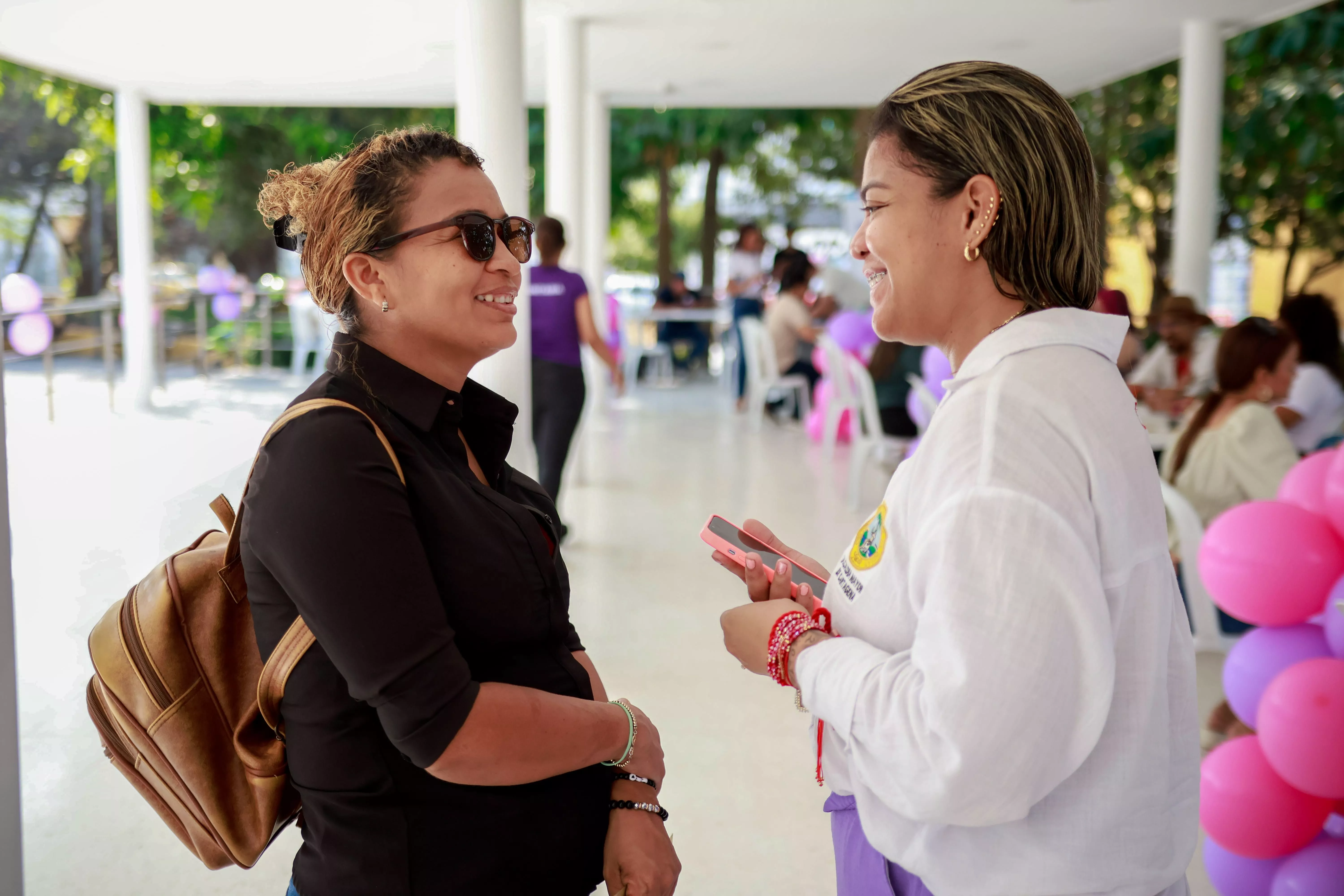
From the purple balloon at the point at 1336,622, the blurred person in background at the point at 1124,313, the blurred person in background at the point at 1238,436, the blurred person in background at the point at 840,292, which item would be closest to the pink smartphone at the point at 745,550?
the purple balloon at the point at 1336,622

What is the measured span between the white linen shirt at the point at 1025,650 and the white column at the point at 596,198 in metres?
8.06

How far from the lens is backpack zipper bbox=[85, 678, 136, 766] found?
1.20 m

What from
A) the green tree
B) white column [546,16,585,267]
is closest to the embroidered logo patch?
white column [546,16,585,267]

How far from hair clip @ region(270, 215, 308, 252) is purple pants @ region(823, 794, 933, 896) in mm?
916

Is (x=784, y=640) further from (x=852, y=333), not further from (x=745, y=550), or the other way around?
(x=852, y=333)

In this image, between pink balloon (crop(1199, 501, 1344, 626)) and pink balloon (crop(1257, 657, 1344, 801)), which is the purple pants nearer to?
pink balloon (crop(1257, 657, 1344, 801))

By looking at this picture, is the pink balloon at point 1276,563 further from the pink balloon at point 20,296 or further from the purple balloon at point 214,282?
the purple balloon at point 214,282

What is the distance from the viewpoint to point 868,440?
22.3 ft

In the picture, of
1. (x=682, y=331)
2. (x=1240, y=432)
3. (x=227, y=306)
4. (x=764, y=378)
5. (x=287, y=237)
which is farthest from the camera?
(x=682, y=331)

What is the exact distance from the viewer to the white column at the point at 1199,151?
26.6 ft

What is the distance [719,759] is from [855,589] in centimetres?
220

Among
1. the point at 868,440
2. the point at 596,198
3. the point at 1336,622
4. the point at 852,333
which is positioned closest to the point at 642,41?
the point at 596,198

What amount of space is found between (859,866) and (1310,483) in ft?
5.67

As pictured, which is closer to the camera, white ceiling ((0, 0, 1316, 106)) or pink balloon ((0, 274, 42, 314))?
white ceiling ((0, 0, 1316, 106))
